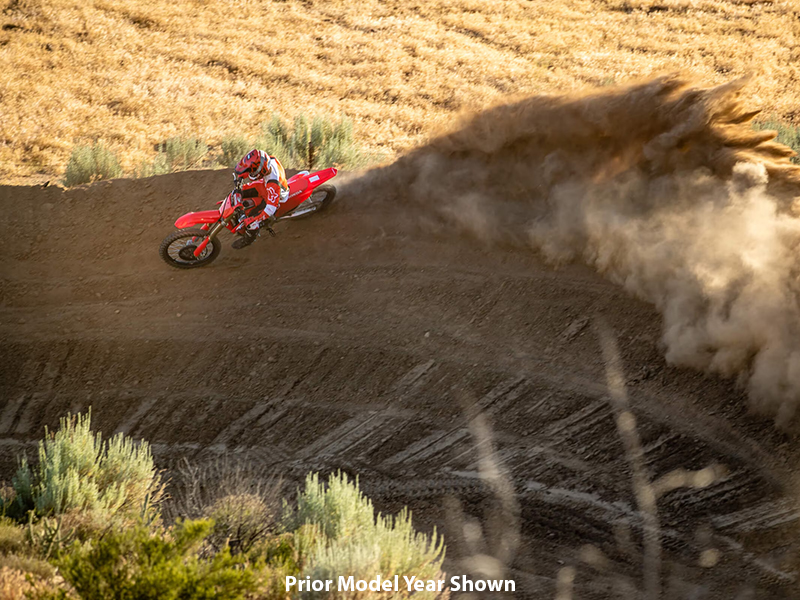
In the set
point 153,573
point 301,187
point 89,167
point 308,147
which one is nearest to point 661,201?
point 301,187

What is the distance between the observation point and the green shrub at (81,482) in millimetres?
6160

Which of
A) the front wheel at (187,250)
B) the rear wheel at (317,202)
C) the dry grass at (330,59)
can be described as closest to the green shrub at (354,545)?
the front wheel at (187,250)

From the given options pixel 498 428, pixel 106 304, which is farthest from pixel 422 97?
pixel 498 428

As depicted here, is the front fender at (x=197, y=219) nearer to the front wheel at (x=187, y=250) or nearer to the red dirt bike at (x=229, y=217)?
the red dirt bike at (x=229, y=217)

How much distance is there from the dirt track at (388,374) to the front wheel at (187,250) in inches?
9.4

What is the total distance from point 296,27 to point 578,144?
20382mm

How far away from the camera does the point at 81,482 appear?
255 inches

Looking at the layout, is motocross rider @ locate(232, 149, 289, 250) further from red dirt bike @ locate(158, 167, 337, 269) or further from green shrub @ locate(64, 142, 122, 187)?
green shrub @ locate(64, 142, 122, 187)

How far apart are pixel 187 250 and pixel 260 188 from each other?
5.89 ft

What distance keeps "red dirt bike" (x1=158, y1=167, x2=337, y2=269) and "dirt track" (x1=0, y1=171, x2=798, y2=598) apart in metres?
0.34

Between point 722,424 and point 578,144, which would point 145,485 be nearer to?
point 722,424

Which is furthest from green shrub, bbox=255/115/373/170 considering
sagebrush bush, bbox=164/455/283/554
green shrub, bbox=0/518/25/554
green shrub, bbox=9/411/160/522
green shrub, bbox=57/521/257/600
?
green shrub, bbox=57/521/257/600

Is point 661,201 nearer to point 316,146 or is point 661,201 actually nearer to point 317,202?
point 317,202

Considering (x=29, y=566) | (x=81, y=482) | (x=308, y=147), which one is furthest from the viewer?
(x=308, y=147)
